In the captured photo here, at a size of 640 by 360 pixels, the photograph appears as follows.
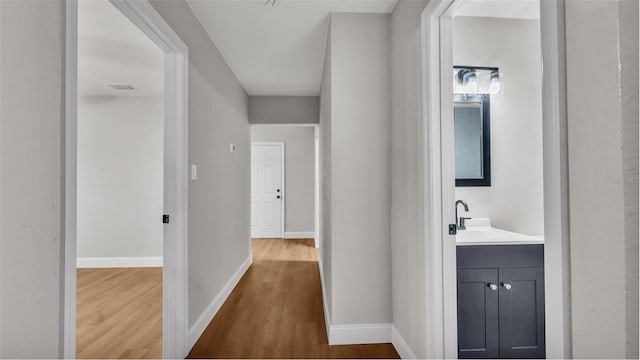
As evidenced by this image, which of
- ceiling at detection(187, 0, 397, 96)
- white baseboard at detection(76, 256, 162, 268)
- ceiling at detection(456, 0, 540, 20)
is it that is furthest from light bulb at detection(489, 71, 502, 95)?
white baseboard at detection(76, 256, 162, 268)

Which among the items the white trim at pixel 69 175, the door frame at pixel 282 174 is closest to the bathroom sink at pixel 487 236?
the white trim at pixel 69 175

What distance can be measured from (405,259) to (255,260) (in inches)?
126

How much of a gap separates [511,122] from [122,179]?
192 inches

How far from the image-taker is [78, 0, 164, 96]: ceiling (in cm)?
227

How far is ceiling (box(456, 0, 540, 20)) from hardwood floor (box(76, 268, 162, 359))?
323 centimetres

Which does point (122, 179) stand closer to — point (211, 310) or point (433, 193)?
point (211, 310)

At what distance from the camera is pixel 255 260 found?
4637 mm

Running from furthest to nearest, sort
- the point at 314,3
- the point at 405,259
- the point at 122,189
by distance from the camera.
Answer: the point at 122,189 → the point at 314,3 → the point at 405,259

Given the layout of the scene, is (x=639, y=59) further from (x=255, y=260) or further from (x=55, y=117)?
(x=255, y=260)

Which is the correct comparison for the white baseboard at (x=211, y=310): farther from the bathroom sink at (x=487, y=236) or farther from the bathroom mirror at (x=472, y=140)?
the bathroom mirror at (x=472, y=140)

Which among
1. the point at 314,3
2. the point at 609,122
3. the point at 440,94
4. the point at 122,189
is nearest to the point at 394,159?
the point at 440,94

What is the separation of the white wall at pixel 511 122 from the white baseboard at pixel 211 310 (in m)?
2.19

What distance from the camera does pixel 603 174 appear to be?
658mm

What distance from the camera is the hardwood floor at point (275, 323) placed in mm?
2061
